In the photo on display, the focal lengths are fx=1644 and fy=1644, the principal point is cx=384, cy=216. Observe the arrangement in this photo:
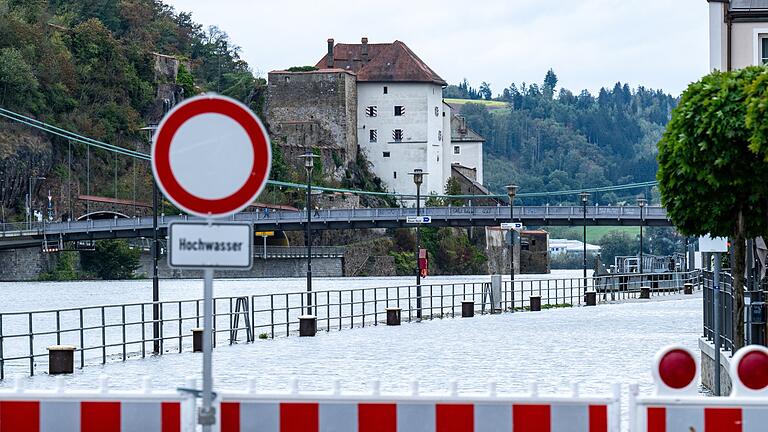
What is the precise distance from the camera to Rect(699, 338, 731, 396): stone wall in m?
13.1

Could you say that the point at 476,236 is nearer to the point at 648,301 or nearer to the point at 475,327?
the point at 648,301

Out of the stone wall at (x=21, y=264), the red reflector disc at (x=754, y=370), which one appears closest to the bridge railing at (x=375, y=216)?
the stone wall at (x=21, y=264)

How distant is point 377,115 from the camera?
13075cm

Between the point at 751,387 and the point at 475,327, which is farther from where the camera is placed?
the point at 475,327

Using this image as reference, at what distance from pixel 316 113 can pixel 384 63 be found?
26.5 feet

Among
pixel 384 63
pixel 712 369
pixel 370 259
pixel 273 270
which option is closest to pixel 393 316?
pixel 712 369

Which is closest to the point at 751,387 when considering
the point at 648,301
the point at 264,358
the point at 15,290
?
the point at 264,358

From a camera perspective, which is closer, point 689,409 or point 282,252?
point 689,409

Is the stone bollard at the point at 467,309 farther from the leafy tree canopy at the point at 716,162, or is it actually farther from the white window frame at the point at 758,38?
the leafy tree canopy at the point at 716,162

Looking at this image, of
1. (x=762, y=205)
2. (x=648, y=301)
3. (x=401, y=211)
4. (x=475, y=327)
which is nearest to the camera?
(x=762, y=205)

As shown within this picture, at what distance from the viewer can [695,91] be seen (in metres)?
14.0

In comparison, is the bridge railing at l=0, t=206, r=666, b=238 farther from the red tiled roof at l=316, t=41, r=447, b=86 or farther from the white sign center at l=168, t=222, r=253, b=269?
the white sign center at l=168, t=222, r=253, b=269

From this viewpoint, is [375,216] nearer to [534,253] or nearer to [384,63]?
[384,63]

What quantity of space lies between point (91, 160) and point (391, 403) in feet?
326
